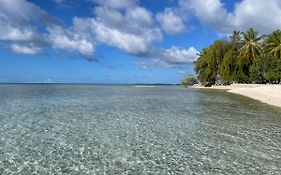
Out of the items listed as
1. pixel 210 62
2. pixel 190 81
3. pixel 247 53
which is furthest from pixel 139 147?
pixel 190 81

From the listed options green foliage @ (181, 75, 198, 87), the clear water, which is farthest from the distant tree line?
the clear water

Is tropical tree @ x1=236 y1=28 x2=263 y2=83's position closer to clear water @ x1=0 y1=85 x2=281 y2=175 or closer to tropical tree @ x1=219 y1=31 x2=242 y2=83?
tropical tree @ x1=219 y1=31 x2=242 y2=83

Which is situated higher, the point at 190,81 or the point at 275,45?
the point at 275,45

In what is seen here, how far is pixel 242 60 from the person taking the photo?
72.8m

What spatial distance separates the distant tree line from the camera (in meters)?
61.9

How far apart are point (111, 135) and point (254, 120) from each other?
8.96 m

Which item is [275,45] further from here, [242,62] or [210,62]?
[210,62]

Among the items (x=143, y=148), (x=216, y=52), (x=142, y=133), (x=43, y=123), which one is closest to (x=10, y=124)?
(x=43, y=123)

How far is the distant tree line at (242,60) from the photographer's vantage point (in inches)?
2438

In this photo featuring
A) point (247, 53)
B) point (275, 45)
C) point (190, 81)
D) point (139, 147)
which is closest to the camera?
point (139, 147)

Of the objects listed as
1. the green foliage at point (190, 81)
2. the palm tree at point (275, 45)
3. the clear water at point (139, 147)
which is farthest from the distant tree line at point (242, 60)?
the clear water at point (139, 147)

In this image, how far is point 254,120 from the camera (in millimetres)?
17438

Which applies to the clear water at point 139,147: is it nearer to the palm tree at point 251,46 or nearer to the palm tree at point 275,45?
the palm tree at point 275,45

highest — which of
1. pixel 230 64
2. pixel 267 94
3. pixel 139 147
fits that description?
pixel 230 64
